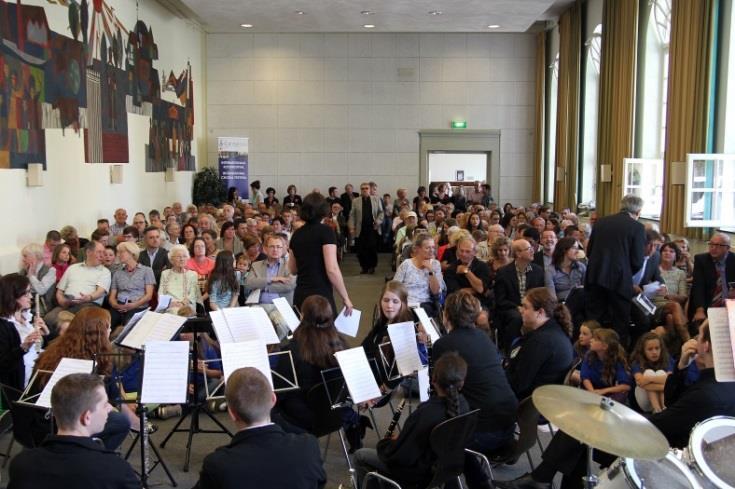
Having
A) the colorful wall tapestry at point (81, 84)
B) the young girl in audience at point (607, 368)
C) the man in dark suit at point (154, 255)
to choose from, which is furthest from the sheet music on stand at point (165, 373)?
the colorful wall tapestry at point (81, 84)

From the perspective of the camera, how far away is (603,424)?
10.0 feet

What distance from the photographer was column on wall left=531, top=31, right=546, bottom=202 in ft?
62.8

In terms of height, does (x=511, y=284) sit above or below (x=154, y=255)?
below

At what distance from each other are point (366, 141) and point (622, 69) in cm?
784

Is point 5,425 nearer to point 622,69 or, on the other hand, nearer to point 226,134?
point 622,69

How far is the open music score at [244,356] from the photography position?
177 inches

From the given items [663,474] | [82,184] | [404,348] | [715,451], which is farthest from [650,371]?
[82,184]

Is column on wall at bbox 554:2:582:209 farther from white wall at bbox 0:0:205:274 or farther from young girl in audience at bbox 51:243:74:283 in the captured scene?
young girl in audience at bbox 51:243:74:283

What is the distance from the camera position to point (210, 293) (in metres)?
7.59

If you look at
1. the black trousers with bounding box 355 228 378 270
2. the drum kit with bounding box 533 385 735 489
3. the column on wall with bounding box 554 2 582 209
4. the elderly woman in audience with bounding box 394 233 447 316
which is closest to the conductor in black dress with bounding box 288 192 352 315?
the elderly woman in audience with bounding box 394 233 447 316

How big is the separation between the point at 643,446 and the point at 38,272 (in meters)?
6.80

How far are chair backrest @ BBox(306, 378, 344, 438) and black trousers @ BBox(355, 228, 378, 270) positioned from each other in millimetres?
10243

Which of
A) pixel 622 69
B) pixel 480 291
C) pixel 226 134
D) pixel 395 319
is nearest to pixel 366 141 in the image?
pixel 226 134

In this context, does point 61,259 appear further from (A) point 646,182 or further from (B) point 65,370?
(A) point 646,182
